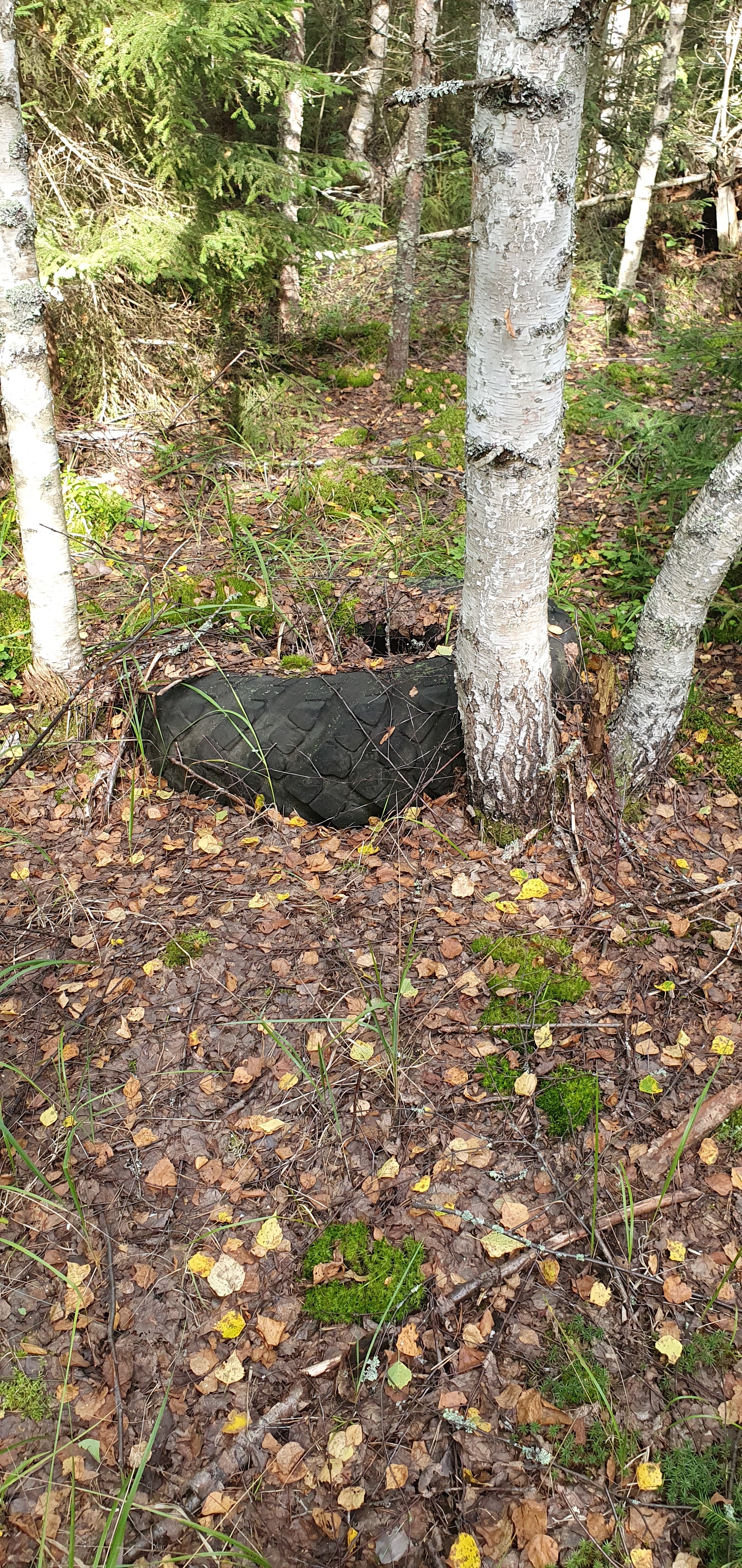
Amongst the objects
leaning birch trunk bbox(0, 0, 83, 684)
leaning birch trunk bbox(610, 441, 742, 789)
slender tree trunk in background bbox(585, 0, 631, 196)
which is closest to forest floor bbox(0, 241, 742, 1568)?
leaning birch trunk bbox(610, 441, 742, 789)

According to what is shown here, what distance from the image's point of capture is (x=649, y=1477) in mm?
1888

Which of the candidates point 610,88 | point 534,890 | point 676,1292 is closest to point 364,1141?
point 676,1292

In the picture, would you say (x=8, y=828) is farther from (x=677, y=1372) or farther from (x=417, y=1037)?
(x=677, y=1372)

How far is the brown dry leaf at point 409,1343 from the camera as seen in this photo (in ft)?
6.96

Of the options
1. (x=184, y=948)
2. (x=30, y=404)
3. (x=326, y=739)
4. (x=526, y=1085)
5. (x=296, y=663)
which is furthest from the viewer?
(x=296, y=663)

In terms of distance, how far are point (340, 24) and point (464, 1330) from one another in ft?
49.4

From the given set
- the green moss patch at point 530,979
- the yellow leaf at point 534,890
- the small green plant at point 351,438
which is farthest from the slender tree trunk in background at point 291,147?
the green moss patch at point 530,979

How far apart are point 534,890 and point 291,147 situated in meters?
6.59

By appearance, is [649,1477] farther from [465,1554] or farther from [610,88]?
[610,88]

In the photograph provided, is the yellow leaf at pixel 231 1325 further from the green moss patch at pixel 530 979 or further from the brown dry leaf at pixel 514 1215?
the green moss patch at pixel 530 979

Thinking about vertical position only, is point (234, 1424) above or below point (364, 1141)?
below

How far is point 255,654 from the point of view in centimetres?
433

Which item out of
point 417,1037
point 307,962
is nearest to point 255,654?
point 307,962

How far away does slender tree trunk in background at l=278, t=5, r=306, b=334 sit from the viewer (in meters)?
6.24
